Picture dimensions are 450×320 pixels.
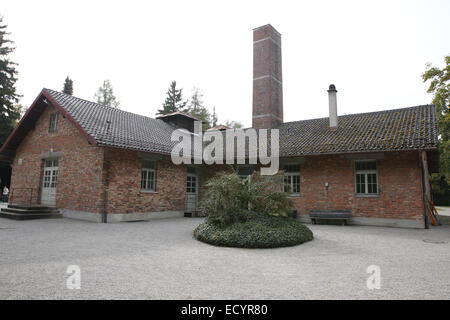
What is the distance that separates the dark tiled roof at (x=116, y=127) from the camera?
1191 cm

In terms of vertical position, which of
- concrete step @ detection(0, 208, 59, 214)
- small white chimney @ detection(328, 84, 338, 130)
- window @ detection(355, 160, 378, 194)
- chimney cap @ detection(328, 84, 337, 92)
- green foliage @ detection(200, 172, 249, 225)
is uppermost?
chimney cap @ detection(328, 84, 337, 92)

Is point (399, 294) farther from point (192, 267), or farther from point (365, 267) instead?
point (192, 267)

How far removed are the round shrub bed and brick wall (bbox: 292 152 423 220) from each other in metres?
5.27

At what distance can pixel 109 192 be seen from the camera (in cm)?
1162

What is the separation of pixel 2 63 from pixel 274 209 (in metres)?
27.4

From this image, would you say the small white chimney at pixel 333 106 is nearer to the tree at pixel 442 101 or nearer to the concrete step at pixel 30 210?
the tree at pixel 442 101

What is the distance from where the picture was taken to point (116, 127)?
45.3 ft

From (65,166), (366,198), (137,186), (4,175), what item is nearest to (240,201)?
(137,186)

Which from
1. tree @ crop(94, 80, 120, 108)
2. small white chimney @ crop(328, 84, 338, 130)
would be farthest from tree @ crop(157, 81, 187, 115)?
small white chimney @ crop(328, 84, 338, 130)

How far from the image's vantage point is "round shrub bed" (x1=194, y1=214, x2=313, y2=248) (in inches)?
279

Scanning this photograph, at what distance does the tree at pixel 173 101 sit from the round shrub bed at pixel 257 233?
3345cm

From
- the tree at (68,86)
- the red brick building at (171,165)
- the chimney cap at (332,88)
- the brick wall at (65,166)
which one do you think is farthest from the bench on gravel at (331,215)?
the tree at (68,86)

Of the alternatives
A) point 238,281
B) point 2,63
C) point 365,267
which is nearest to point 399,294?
point 365,267

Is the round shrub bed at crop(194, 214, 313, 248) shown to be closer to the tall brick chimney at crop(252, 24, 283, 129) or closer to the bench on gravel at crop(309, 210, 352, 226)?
the bench on gravel at crop(309, 210, 352, 226)
